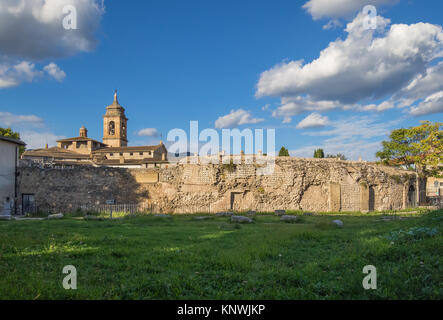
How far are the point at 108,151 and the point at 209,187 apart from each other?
48.3m

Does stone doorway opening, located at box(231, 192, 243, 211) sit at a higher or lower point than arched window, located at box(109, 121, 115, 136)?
lower

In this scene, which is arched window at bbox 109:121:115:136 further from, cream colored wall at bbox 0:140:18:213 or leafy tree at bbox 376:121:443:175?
leafy tree at bbox 376:121:443:175

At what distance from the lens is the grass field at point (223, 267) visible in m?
4.39

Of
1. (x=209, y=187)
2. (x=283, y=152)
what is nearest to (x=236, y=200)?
(x=209, y=187)

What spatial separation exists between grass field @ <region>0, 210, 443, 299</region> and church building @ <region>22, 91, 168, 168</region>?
4367 centimetres

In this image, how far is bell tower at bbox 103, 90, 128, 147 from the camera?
7365 cm

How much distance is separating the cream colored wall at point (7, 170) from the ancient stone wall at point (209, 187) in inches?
25.3

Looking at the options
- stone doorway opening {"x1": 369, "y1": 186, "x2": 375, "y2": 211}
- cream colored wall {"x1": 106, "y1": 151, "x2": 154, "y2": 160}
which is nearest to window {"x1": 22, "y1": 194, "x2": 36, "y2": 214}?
stone doorway opening {"x1": 369, "y1": 186, "x2": 375, "y2": 211}

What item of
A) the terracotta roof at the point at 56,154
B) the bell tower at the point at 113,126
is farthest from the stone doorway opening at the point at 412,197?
the bell tower at the point at 113,126

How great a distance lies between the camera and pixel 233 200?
22.8m

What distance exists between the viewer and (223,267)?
589cm

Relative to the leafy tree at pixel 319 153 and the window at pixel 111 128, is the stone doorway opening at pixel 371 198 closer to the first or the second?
the leafy tree at pixel 319 153
